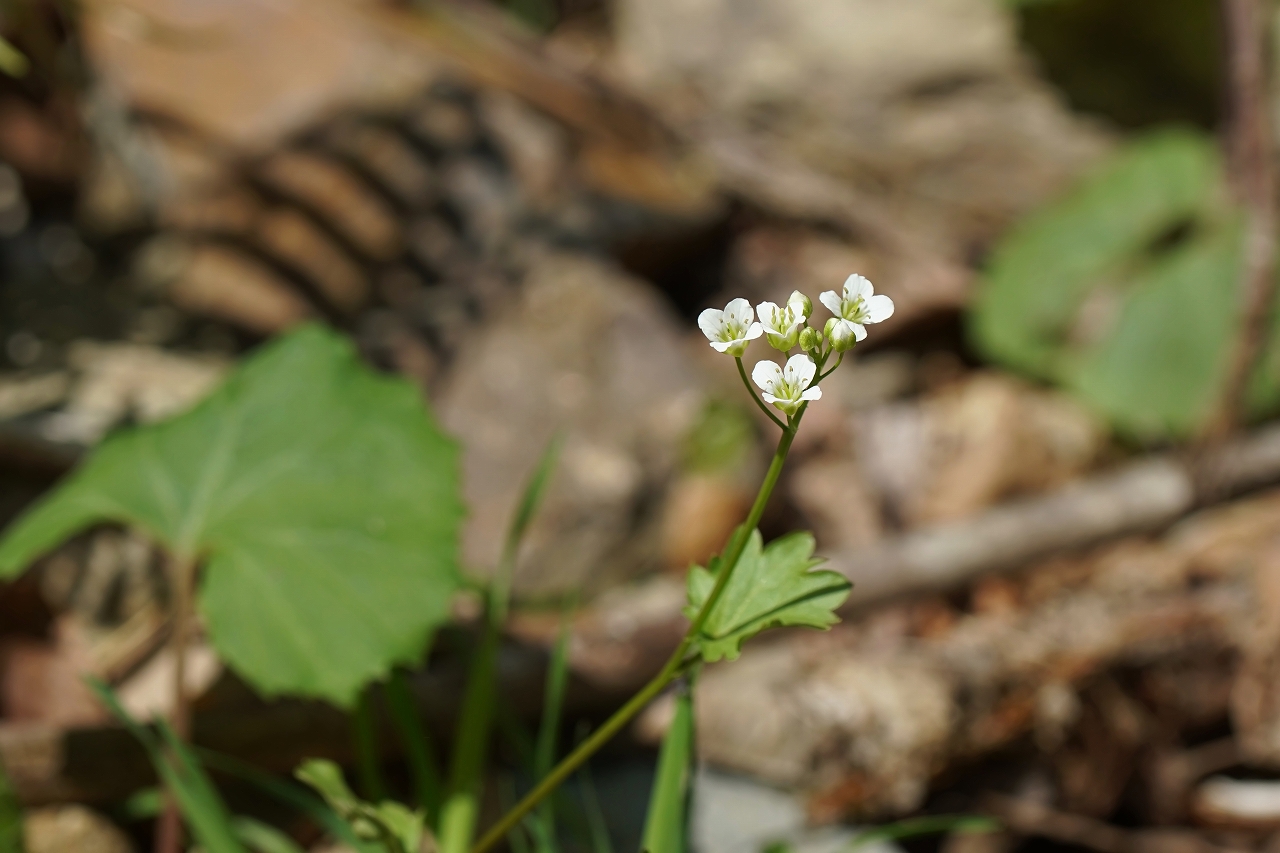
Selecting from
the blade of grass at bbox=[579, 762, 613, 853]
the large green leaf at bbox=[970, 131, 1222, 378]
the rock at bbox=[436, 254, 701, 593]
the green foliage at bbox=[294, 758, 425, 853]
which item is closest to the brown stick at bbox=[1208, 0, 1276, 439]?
the large green leaf at bbox=[970, 131, 1222, 378]

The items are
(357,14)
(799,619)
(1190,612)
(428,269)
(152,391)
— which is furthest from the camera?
(357,14)

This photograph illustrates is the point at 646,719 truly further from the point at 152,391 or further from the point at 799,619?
the point at 152,391

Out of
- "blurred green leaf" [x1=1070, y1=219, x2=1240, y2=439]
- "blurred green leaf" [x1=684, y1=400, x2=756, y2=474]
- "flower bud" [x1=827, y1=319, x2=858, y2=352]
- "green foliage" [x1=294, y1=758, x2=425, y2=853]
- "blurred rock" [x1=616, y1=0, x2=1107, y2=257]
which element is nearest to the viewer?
"flower bud" [x1=827, y1=319, x2=858, y2=352]

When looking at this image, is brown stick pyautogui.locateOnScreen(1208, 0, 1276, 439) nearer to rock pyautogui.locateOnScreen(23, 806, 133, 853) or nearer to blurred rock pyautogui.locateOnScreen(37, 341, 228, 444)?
blurred rock pyautogui.locateOnScreen(37, 341, 228, 444)

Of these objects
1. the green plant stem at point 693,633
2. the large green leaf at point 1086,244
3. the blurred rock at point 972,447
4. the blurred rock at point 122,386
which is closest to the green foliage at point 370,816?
the green plant stem at point 693,633

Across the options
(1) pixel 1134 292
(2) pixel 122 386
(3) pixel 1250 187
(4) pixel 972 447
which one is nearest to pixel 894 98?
(1) pixel 1134 292

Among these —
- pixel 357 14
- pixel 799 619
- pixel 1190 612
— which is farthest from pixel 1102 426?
pixel 357 14

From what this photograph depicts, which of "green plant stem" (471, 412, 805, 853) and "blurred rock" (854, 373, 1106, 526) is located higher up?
"blurred rock" (854, 373, 1106, 526)
